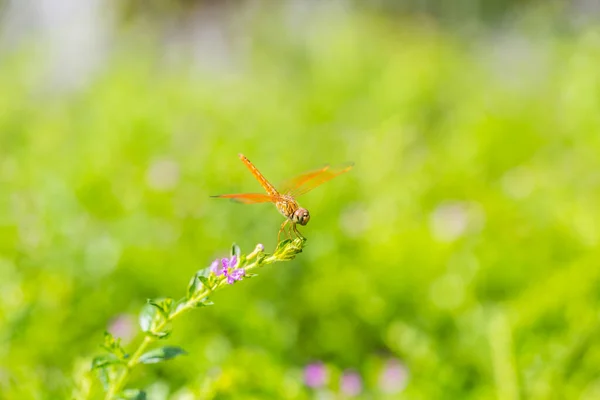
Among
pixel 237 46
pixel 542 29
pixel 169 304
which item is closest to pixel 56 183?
pixel 169 304

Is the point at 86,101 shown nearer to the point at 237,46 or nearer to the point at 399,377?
the point at 237,46

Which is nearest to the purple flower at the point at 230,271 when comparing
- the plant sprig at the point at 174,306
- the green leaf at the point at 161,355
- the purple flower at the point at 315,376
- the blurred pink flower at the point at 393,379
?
the plant sprig at the point at 174,306

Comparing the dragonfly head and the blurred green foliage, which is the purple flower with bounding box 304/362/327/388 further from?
the dragonfly head

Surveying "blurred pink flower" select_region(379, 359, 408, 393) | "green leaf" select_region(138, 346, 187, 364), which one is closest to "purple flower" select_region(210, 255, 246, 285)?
"green leaf" select_region(138, 346, 187, 364)

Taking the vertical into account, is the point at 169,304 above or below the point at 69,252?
below

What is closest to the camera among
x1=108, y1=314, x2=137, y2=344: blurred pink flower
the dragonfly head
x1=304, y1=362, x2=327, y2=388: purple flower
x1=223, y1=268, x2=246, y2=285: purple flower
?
x1=223, y1=268, x2=246, y2=285: purple flower

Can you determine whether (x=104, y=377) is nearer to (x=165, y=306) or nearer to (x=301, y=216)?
(x=165, y=306)

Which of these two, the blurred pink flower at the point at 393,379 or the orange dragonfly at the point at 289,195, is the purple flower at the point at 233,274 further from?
the blurred pink flower at the point at 393,379

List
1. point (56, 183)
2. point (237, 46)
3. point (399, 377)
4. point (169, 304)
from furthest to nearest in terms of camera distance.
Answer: point (237, 46), point (56, 183), point (399, 377), point (169, 304)
